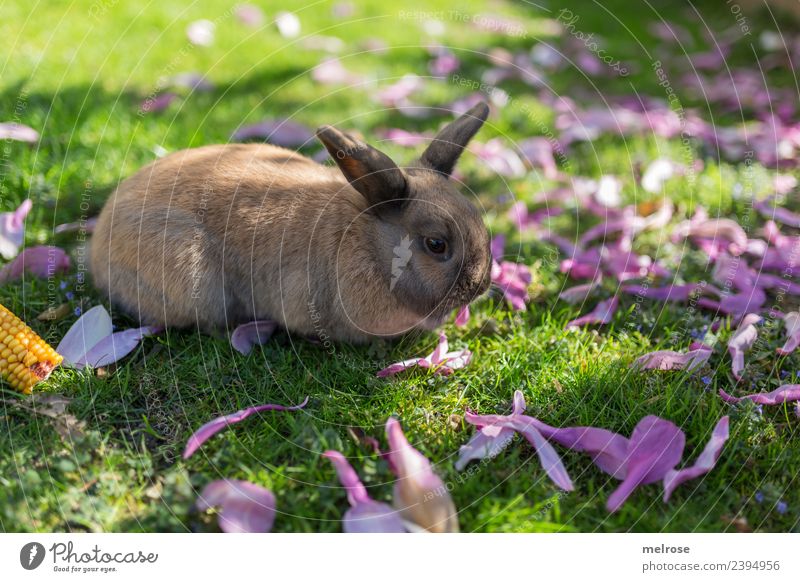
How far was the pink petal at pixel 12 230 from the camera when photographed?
13.4 feet

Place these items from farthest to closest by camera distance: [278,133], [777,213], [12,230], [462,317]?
[278,133]
[777,213]
[12,230]
[462,317]

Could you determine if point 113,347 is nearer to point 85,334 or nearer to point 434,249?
point 85,334

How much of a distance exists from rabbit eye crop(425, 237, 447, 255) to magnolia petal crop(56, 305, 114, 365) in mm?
1817

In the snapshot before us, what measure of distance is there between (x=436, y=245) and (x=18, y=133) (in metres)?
3.46

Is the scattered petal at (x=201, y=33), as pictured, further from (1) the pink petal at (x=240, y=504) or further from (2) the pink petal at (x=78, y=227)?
(1) the pink petal at (x=240, y=504)

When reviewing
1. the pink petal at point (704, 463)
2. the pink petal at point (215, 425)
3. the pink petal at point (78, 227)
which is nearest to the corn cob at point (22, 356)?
the pink petal at point (215, 425)

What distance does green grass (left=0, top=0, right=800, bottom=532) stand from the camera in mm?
2844

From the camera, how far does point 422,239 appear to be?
3449 millimetres

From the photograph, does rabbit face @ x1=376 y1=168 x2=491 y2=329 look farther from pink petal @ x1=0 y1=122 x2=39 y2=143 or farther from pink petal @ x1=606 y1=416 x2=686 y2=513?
pink petal @ x1=0 y1=122 x2=39 y2=143

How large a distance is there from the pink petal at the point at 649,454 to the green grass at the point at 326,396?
0.20ft

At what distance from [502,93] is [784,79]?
11.1 ft

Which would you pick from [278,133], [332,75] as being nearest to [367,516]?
[278,133]

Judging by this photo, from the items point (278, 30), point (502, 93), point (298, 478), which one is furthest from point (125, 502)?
point (278, 30)
